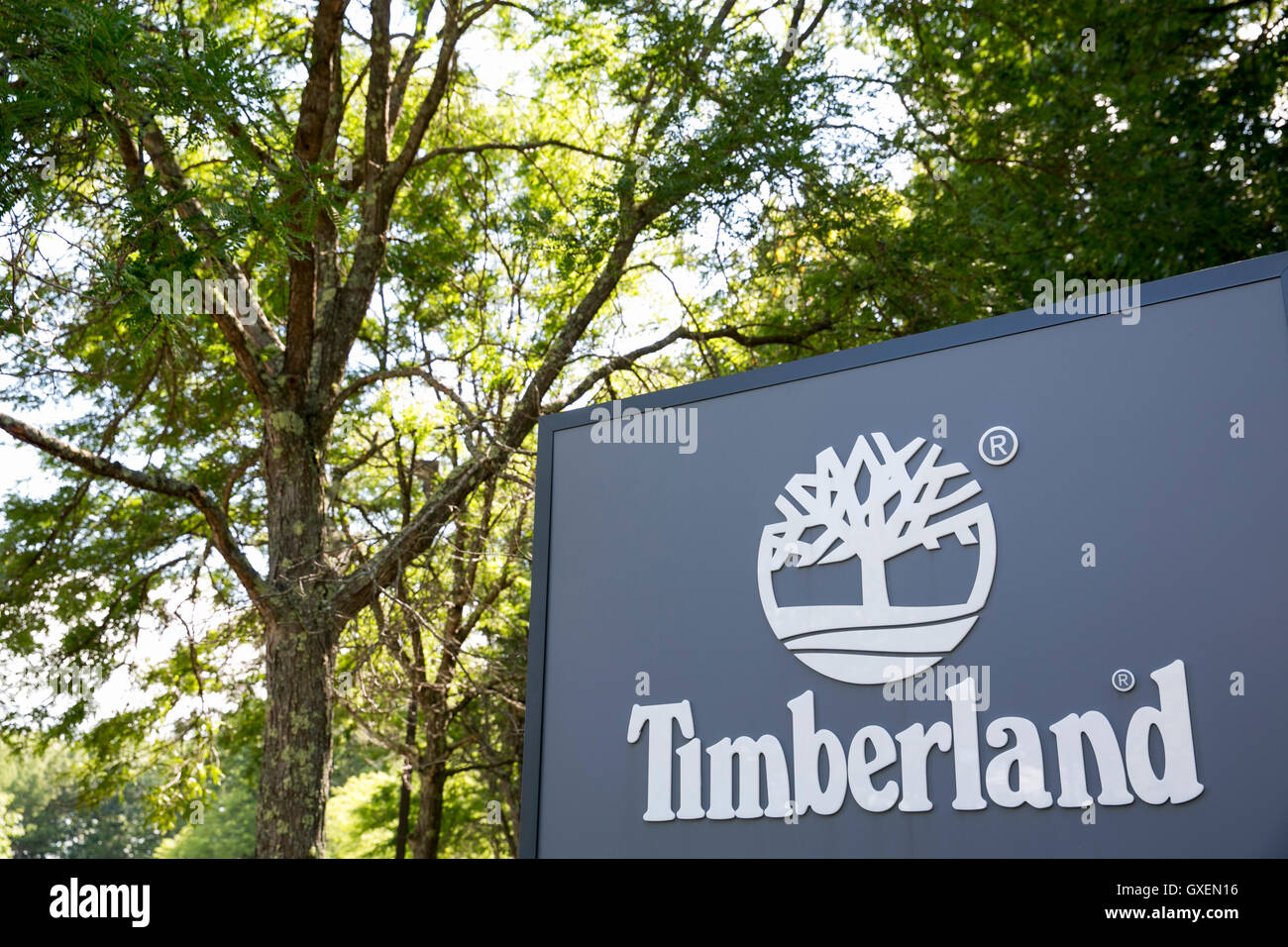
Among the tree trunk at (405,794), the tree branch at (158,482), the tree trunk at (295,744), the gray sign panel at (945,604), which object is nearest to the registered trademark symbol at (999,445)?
the gray sign panel at (945,604)

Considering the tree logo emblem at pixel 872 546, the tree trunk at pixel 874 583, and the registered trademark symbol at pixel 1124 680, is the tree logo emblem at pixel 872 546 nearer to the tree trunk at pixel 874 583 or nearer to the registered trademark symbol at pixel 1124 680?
the tree trunk at pixel 874 583

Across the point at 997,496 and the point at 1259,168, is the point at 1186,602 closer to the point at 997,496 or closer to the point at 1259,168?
the point at 997,496

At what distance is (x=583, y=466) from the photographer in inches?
212

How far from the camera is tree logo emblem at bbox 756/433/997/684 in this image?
410 centimetres

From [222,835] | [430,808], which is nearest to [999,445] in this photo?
[430,808]

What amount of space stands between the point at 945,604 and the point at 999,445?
2.21 ft

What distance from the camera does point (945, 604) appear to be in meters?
4.10

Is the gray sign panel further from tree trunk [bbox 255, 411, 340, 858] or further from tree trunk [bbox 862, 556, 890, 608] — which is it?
tree trunk [bbox 255, 411, 340, 858]
